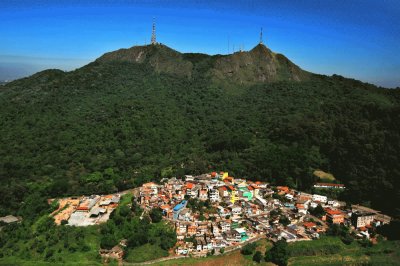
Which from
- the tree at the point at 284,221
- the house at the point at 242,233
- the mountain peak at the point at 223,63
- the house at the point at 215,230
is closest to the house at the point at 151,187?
the house at the point at 215,230

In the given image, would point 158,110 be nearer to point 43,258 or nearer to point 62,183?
point 62,183

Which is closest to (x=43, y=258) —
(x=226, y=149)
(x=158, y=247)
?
(x=158, y=247)

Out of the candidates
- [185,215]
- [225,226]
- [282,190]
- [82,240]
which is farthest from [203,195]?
[82,240]

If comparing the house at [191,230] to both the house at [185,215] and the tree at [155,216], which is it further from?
the tree at [155,216]

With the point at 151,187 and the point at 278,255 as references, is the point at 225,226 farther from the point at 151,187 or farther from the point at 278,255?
the point at 151,187

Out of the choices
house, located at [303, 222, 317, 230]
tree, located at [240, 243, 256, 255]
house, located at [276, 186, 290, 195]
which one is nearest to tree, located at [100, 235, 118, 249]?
tree, located at [240, 243, 256, 255]

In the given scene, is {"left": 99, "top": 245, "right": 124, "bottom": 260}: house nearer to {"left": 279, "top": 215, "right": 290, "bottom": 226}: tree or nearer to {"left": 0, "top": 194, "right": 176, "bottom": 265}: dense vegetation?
{"left": 0, "top": 194, "right": 176, "bottom": 265}: dense vegetation
